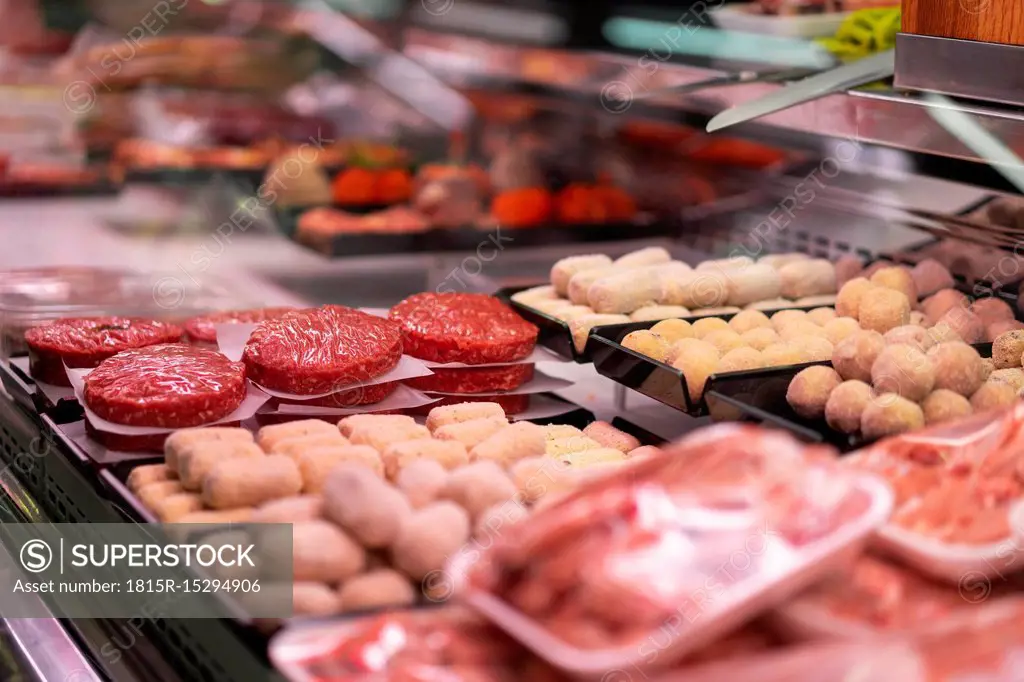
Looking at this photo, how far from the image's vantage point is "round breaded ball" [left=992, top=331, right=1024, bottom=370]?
2.36 metres

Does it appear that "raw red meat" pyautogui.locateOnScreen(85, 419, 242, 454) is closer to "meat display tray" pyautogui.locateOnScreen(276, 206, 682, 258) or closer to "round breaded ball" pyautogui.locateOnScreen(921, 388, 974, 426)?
"round breaded ball" pyautogui.locateOnScreen(921, 388, 974, 426)

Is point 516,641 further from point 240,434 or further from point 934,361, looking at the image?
point 934,361

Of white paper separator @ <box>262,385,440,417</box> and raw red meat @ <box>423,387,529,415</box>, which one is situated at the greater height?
white paper separator @ <box>262,385,440,417</box>

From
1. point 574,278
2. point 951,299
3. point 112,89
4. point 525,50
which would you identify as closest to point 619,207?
point 525,50

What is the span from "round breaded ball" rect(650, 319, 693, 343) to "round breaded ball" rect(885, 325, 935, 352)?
0.48 metres

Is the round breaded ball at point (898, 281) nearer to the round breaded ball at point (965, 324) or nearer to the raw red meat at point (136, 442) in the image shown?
the round breaded ball at point (965, 324)

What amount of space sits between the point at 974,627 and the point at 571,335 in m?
1.48

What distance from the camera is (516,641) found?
1.43 meters

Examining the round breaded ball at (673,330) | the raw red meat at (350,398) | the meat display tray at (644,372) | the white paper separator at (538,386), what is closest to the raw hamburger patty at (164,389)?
the raw red meat at (350,398)

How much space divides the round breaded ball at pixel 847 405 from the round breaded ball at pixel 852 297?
2.09 feet

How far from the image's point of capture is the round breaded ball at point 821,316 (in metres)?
2.72

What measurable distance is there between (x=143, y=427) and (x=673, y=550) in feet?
4.07

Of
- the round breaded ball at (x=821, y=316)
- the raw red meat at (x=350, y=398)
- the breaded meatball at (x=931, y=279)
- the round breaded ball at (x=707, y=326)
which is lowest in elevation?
the raw red meat at (x=350, y=398)

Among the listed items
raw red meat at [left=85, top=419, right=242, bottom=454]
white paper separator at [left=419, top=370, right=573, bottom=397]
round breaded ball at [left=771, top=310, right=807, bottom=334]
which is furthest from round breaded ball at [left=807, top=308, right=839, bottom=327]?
raw red meat at [left=85, top=419, right=242, bottom=454]
